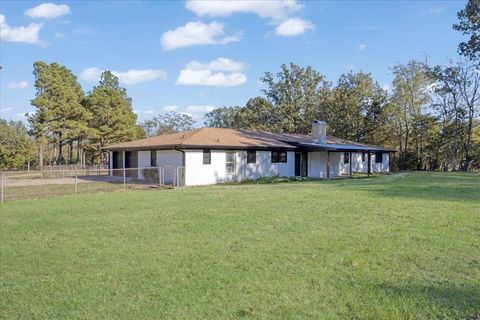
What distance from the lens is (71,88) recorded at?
42.7 metres

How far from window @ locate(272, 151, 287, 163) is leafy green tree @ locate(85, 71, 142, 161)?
23.2 m

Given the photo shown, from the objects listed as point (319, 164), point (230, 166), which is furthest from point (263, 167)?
point (319, 164)

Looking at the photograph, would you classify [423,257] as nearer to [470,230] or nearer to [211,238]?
[470,230]

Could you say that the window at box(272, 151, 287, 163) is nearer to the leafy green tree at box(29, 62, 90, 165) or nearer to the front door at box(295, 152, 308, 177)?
the front door at box(295, 152, 308, 177)

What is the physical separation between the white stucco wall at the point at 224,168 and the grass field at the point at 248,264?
42.2 feet

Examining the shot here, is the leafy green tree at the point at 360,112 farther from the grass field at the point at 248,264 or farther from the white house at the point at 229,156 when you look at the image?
the grass field at the point at 248,264

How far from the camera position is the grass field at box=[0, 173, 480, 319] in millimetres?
4277

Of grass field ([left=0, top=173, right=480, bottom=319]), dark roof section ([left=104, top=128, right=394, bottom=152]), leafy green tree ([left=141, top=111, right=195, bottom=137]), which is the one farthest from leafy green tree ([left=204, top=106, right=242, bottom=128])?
grass field ([left=0, top=173, right=480, bottom=319])

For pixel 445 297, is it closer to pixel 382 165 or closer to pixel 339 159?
pixel 339 159

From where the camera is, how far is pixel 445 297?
14.3ft

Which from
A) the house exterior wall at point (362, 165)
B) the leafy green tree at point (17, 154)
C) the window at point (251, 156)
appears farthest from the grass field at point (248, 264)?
the leafy green tree at point (17, 154)

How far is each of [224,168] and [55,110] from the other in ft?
74.2

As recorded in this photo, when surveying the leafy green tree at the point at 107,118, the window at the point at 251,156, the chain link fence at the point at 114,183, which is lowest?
the chain link fence at the point at 114,183

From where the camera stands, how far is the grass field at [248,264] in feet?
14.0
